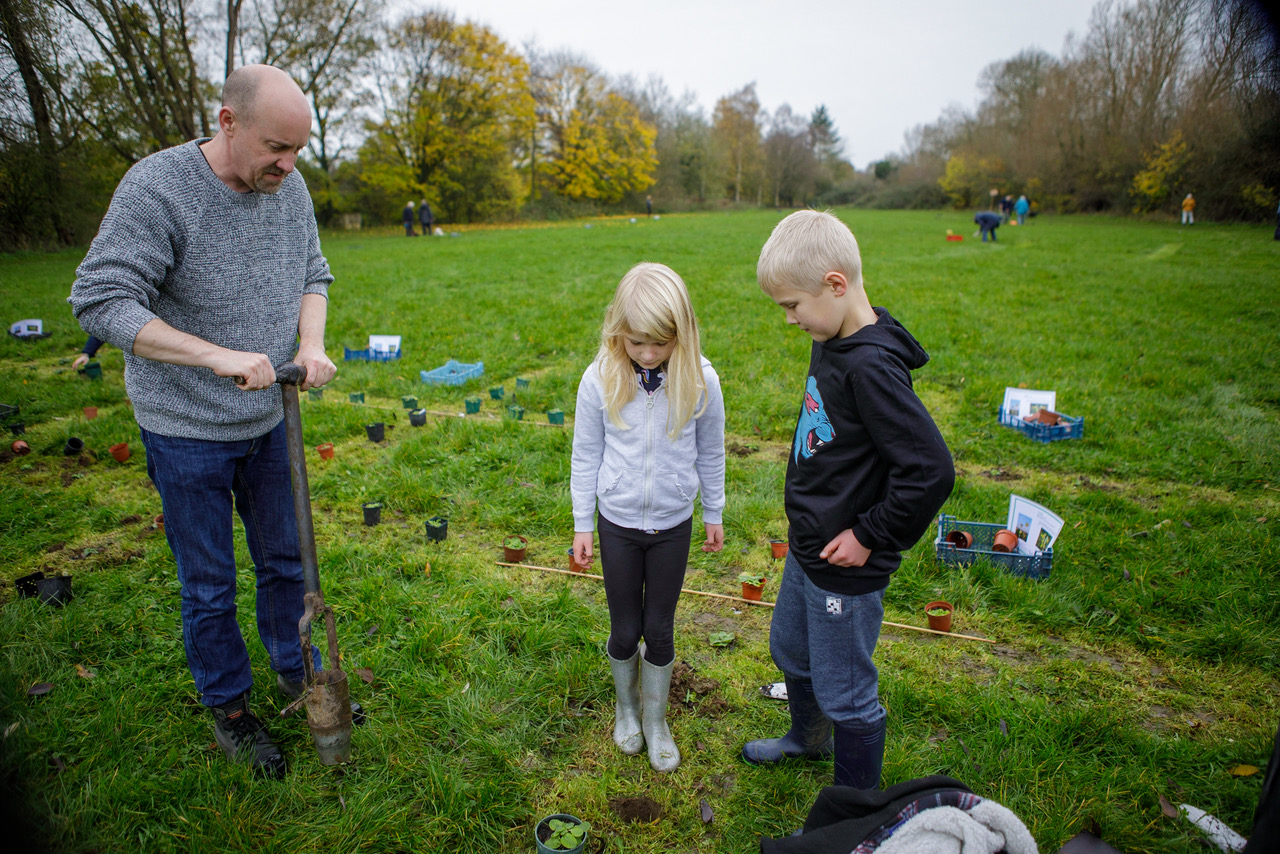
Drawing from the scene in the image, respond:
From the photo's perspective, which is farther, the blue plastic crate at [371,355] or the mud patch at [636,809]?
the blue plastic crate at [371,355]

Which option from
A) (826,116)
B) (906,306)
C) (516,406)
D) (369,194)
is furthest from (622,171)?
(826,116)

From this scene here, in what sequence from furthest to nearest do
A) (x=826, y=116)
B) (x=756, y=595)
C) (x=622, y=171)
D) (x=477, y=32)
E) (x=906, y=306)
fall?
(x=826, y=116) < (x=622, y=171) < (x=477, y=32) < (x=906, y=306) < (x=756, y=595)

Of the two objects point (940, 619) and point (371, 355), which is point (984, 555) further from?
point (371, 355)

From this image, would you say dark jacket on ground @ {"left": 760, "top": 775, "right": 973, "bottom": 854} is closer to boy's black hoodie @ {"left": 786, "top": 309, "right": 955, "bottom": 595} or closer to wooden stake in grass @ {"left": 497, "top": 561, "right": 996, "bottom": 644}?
boy's black hoodie @ {"left": 786, "top": 309, "right": 955, "bottom": 595}

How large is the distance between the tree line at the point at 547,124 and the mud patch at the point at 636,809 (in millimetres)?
2629

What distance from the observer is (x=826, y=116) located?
91.5m

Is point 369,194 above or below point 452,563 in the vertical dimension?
above

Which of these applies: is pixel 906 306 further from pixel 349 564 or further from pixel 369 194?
pixel 369 194

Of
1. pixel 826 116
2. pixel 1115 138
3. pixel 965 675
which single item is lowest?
pixel 965 675

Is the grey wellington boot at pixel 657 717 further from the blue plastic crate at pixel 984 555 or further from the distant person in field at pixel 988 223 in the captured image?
the distant person in field at pixel 988 223

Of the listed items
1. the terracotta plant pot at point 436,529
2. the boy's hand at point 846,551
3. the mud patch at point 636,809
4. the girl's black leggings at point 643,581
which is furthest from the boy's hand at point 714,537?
the terracotta plant pot at point 436,529

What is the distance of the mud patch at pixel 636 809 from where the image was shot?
2.31 meters

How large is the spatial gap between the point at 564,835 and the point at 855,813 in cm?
92

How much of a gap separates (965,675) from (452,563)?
270 centimetres
